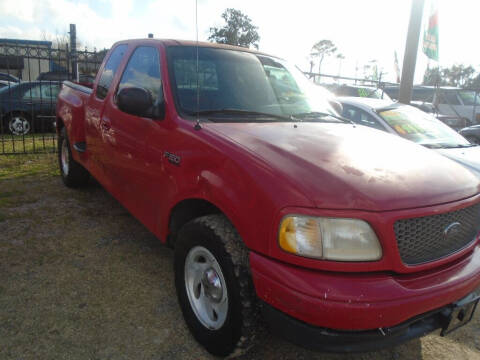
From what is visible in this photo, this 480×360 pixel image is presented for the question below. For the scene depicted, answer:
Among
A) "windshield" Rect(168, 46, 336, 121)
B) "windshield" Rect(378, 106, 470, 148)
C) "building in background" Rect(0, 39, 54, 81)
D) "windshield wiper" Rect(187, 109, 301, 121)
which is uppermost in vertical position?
"building in background" Rect(0, 39, 54, 81)

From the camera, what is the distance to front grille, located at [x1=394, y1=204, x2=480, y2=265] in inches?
73.4

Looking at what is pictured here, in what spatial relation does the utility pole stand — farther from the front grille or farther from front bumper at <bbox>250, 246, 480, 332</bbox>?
front bumper at <bbox>250, 246, 480, 332</bbox>

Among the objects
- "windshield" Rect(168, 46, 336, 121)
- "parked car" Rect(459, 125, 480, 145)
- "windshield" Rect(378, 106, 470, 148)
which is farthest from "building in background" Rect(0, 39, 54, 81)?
"parked car" Rect(459, 125, 480, 145)

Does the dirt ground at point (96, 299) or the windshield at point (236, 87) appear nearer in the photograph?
the dirt ground at point (96, 299)

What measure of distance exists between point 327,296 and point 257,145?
0.91 metres

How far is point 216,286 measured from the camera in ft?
7.41

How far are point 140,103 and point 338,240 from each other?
5.40 ft

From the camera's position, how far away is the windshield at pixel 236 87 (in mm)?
2822

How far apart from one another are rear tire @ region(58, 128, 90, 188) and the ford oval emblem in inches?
173

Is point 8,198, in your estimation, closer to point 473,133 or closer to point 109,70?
point 109,70

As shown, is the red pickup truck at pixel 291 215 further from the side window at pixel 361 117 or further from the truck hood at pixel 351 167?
the side window at pixel 361 117

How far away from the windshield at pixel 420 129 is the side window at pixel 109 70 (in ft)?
12.5

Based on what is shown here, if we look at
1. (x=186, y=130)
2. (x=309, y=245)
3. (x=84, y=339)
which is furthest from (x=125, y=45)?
(x=309, y=245)

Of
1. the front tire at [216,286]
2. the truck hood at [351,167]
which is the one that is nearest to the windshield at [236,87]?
the truck hood at [351,167]
